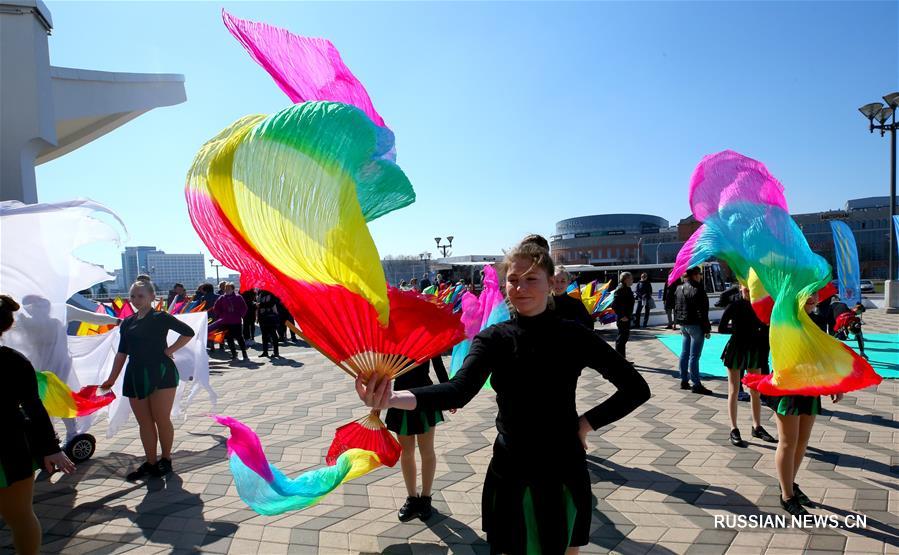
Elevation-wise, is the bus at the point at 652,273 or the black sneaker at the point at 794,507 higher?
the bus at the point at 652,273

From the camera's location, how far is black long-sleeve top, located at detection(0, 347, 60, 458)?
8.54 ft

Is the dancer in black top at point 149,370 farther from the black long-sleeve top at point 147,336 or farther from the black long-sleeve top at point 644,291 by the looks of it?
the black long-sleeve top at point 644,291

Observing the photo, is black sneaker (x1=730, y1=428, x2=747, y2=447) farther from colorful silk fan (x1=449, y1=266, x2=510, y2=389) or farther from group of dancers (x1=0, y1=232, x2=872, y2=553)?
group of dancers (x1=0, y1=232, x2=872, y2=553)

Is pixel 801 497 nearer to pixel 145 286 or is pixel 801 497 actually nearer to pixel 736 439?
pixel 736 439

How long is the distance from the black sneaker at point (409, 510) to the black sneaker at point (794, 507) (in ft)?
8.16

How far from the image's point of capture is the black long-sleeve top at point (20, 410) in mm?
2604

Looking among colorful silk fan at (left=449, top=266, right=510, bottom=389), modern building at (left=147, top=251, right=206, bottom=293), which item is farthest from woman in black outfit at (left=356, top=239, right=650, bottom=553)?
modern building at (left=147, top=251, right=206, bottom=293)

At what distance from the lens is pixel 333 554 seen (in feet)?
10.0

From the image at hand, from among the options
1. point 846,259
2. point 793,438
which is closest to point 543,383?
point 793,438

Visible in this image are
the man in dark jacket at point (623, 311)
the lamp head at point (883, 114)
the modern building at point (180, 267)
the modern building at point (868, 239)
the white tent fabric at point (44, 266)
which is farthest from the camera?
the modern building at point (180, 267)

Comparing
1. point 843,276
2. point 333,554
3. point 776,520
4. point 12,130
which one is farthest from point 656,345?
point 12,130

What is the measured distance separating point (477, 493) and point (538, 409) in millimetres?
2319

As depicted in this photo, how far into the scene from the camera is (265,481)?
1796 millimetres

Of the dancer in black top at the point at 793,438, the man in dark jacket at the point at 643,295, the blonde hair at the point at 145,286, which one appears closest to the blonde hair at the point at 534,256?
the dancer in black top at the point at 793,438
